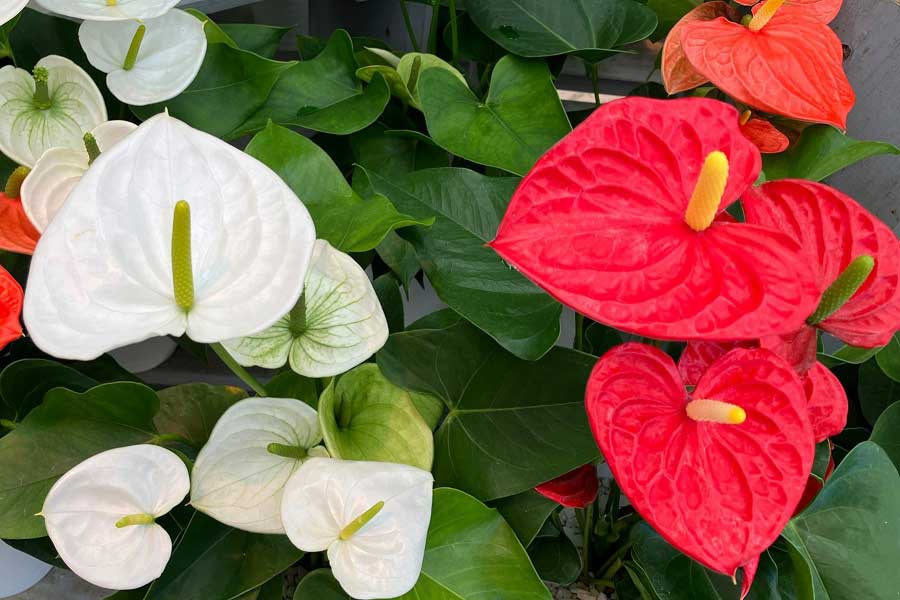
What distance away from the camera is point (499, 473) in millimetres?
600

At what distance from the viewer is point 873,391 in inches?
32.8

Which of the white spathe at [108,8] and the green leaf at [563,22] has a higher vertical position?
the white spathe at [108,8]

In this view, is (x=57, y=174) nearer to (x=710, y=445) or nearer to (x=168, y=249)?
(x=168, y=249)

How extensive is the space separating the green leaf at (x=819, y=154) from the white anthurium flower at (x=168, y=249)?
21.3 inches

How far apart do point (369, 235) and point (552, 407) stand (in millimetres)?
209

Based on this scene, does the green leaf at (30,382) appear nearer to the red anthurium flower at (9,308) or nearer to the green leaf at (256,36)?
the red anthurium flower at (9,308)

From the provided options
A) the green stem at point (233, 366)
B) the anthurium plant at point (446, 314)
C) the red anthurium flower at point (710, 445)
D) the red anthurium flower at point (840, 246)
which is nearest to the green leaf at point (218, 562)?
the anthurium plant at point (446, 314)

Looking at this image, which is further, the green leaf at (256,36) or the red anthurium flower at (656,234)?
the green leaf at (256,36)

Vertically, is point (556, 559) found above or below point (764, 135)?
below

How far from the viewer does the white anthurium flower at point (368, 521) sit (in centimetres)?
46

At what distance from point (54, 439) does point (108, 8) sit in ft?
1.11

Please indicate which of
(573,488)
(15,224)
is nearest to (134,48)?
(15,224)

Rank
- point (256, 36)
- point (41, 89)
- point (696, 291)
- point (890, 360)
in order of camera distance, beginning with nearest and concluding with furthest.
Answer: point (696, 291) < point (41, 89) < point (890, 360) < point (256, 36)

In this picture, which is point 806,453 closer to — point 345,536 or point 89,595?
point 345,536
